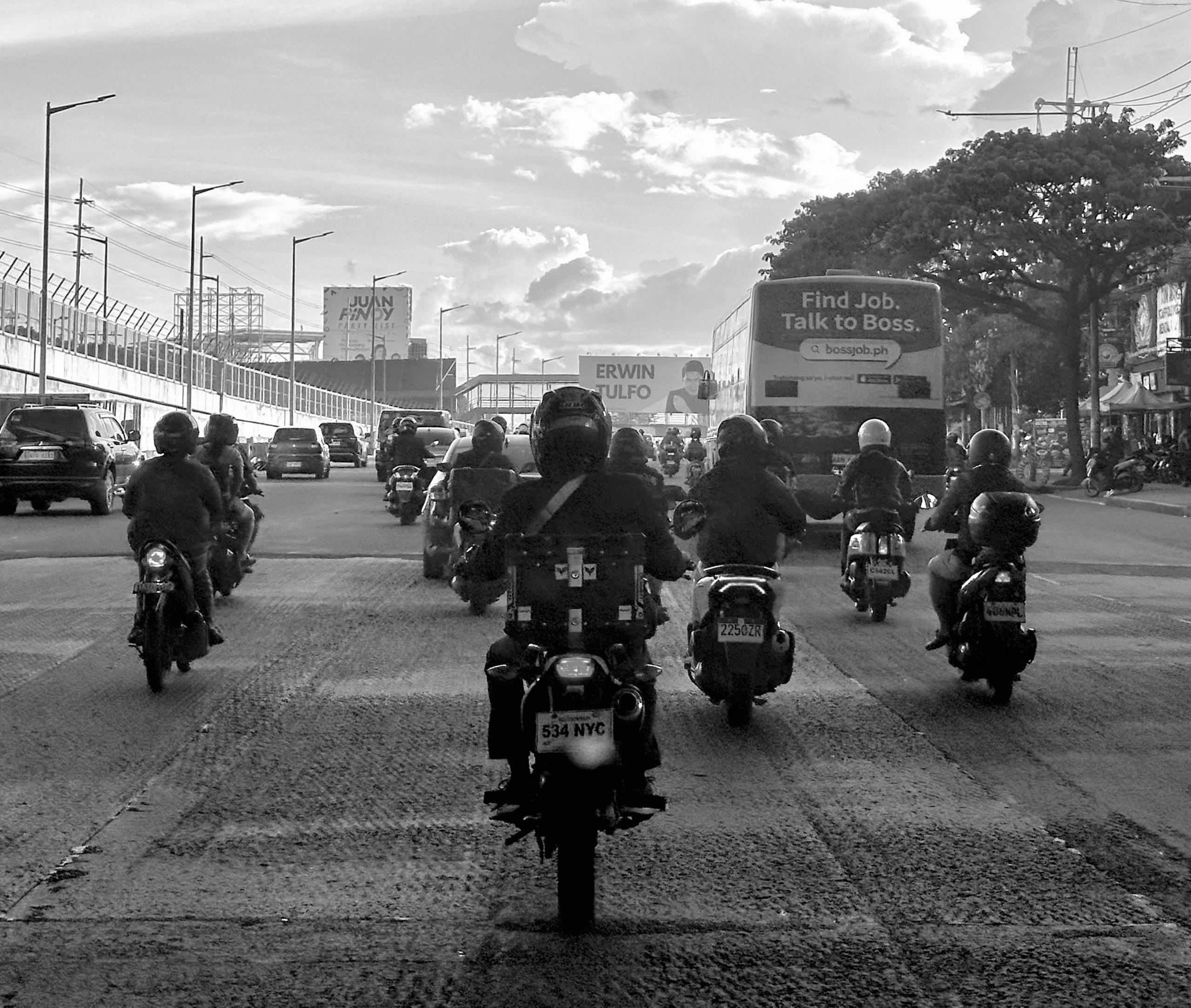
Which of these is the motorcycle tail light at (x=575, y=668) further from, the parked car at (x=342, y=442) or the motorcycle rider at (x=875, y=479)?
the parked car at (x=342, y=442)

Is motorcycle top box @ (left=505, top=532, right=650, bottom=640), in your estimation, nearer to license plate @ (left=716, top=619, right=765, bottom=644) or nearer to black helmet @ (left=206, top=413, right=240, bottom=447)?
license plate @ (left=716, top=619, right=765, bottom=644)

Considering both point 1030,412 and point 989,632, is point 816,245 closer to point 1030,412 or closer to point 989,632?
point 1030,412

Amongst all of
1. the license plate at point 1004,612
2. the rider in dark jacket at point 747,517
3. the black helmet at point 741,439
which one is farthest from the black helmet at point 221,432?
the license plate at point 1004,612

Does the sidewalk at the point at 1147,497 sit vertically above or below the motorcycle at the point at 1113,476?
below

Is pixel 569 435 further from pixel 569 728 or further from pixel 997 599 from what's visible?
pixel 997 599

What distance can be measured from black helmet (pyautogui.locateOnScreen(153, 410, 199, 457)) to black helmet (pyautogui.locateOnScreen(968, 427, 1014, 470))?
4534 millimetres

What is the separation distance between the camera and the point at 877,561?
41.9 feet

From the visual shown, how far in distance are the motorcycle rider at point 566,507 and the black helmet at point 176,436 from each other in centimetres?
518

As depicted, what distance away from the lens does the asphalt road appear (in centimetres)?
436

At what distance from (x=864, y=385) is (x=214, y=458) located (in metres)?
11.2

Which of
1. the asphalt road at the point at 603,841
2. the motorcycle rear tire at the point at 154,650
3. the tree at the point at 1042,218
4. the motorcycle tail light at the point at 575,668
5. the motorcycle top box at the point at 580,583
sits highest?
the tree at the point at 1042,218

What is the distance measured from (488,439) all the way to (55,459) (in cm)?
1603

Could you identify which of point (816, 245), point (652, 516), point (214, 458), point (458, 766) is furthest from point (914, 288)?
point (816, 245)

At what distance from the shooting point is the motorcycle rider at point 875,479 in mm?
13023
